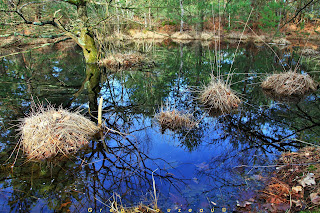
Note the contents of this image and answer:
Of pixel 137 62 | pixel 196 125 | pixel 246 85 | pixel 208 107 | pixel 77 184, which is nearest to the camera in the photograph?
pixel 77 184

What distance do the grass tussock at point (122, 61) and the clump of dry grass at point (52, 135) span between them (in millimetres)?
7576

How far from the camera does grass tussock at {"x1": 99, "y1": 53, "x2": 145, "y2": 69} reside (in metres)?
12.0

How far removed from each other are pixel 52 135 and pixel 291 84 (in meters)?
6.94

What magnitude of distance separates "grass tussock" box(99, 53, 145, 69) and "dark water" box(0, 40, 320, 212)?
409 cm

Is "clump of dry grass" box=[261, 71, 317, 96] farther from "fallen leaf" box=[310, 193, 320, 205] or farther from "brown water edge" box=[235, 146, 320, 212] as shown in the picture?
"fallen leaf" box=[310, 193, 320, 205]

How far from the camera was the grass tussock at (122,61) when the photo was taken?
39.4ft

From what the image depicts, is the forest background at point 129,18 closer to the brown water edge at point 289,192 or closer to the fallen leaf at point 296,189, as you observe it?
the brown water edge at point 289,192

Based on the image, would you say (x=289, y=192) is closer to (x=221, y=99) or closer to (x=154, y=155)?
(x=154, y=155)

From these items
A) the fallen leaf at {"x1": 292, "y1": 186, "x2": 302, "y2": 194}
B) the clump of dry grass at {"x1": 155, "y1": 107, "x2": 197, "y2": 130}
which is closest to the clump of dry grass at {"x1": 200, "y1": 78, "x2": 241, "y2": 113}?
the clump of dry grass at {"x1": 155, "y1": 107, "x2": 197, "y2": 130}

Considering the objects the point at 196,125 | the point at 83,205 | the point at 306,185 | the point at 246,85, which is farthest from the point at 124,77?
the point at 306,185

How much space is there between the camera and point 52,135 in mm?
4141

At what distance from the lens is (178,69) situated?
11.3 m

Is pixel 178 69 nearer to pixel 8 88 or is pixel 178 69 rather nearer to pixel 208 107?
pixel 208 107

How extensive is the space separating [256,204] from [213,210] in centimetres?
52
